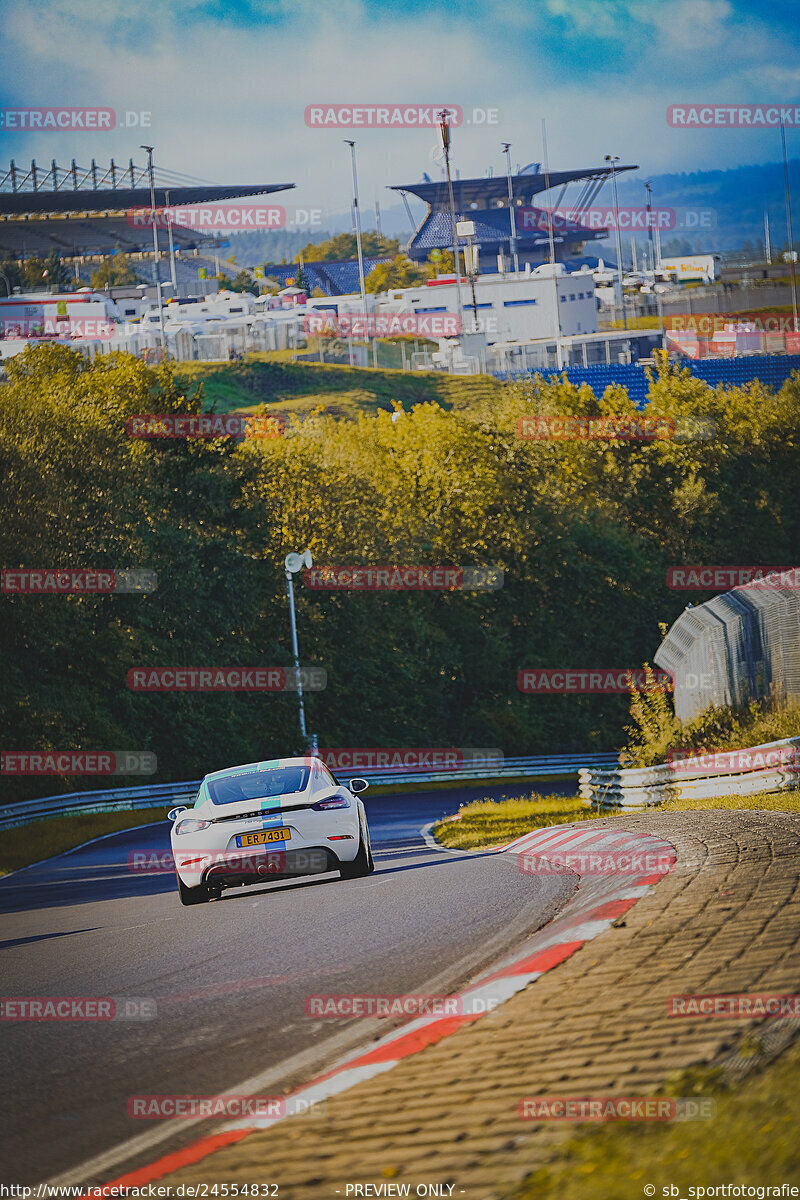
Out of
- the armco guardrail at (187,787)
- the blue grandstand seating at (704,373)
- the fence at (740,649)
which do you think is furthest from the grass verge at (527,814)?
the blue grandstand seating at (704,373)

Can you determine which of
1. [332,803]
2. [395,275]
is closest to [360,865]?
[332,803]

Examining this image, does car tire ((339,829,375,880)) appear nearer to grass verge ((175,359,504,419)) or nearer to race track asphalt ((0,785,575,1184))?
race track asphalt ((0,785,575,1184))

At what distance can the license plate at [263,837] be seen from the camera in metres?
13.5

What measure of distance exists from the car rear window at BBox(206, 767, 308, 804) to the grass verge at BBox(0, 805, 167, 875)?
14.2m

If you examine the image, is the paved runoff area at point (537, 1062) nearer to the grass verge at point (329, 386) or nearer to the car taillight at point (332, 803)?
the car taillight at point (332, 803)

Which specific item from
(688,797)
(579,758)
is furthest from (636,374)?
(688,797)

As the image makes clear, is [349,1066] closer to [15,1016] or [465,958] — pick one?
[465,958]

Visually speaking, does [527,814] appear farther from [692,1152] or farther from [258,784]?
[692,1152]

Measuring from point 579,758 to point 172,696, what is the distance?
13.9 meters

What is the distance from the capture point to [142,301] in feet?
419

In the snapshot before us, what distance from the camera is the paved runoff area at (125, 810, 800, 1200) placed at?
527 cm

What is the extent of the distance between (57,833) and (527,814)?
1255cm

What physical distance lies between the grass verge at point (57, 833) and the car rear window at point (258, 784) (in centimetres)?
1422

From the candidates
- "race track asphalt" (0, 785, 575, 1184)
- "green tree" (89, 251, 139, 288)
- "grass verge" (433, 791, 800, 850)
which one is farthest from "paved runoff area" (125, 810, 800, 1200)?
"green tree" (89, 251, 139, 288)
